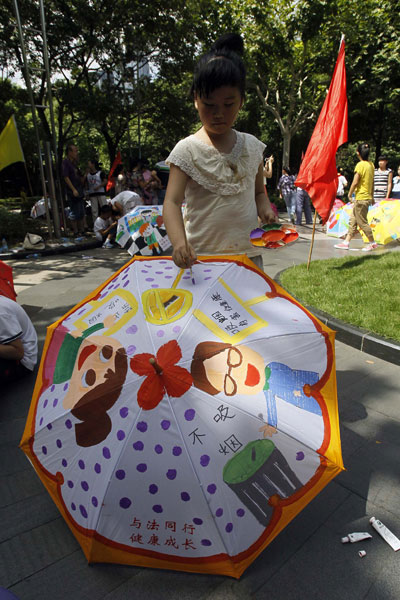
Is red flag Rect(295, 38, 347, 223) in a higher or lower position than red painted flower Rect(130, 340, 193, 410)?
higher

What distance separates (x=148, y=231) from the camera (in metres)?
6.69

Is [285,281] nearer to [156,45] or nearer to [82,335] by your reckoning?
[82,335]

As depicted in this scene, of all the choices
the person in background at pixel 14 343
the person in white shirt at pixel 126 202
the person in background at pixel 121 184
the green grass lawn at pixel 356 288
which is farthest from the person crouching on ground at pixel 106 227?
the person in background at pixel 14 343

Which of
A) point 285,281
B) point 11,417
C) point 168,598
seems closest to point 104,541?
point 168,598

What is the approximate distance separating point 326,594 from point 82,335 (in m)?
1.45

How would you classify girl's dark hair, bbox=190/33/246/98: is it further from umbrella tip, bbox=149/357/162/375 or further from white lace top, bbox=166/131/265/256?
umbrella tip, bbox=149/357/162/375

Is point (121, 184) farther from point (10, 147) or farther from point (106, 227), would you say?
point (10, 147)

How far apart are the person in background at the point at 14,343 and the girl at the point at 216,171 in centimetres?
150

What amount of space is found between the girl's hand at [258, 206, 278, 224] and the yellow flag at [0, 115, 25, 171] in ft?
24.2

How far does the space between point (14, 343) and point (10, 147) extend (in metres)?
6.77

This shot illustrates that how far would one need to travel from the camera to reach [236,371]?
1438mm

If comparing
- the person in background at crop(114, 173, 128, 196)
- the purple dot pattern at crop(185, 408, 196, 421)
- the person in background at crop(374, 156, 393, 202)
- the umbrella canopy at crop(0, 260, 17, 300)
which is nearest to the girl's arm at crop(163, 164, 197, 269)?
the purple dot pattern at crop(185, 408, 196, 421)

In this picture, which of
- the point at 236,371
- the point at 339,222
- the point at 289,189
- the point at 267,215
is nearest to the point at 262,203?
the point at 267,215

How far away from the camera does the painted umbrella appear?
1340 millimetres
